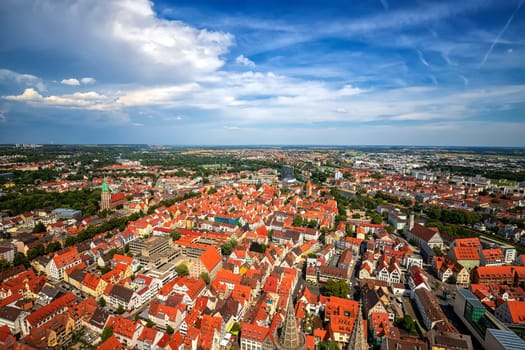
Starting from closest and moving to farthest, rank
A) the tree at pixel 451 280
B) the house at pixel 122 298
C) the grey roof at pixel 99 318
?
the grey roof at pixel 99 318, the house at pixel 122 298, the tree at pixel 451 280

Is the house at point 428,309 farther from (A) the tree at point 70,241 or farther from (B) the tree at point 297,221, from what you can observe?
(A) the tree at point 70,241

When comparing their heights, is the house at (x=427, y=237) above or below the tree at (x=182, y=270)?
above

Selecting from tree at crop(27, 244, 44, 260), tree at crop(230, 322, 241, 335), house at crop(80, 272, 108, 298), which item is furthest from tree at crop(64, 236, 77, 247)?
tree at crop(230, 322, 241, 335)

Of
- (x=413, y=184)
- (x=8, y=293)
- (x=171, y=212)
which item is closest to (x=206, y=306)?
(x=8, y=293)

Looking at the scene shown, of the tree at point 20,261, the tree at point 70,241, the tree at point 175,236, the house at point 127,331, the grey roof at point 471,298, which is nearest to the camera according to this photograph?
the house at point 127,331

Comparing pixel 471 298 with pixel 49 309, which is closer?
pixel 49 309

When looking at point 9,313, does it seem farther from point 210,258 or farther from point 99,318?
point 210,258

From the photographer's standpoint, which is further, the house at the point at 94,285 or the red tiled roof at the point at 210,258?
the red tiled roof at the point at 210,258

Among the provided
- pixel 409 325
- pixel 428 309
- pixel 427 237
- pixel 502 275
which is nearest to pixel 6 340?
pixel 409 325

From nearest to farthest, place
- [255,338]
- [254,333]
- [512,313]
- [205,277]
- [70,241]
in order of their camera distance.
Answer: [255,338] → [254,333] → [512,313] → [205,277] → [70,241]

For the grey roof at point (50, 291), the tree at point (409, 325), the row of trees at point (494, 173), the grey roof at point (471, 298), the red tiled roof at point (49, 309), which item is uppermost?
the row of trees at point (494, 173)

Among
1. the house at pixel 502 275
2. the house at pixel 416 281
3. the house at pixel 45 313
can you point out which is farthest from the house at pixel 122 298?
the house at pixel 502 275
